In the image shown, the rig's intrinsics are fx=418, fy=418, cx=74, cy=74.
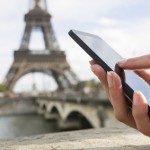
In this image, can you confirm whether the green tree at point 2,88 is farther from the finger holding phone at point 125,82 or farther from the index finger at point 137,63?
the index finger at point 137,63

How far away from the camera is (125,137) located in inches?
131

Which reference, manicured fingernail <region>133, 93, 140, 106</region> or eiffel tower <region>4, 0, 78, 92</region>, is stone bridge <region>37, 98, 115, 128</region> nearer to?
eiffel tower <region>4, 0, 78, 92</region>

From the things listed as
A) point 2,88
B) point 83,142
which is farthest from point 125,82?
point 2,88

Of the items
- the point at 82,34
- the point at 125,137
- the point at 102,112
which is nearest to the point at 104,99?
the point at 102,112

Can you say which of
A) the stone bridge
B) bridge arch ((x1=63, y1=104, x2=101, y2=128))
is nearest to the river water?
the stone bridge

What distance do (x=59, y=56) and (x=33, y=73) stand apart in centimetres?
570

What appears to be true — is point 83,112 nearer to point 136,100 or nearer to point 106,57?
point 106,57

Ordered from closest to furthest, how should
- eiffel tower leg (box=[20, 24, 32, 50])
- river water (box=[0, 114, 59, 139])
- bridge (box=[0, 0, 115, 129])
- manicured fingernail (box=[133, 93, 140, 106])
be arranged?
manicured fingernail (box=[133, 93, 140, 106]) → river water (box=[0, 114, 59, 139]) → bridge (box=[0, 0, 115, 129]) → eiffel tower leg (box=[20, 24, 32, 50])

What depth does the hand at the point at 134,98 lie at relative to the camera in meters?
1.61

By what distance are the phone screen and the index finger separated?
61 mm

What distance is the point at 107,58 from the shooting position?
1879mm

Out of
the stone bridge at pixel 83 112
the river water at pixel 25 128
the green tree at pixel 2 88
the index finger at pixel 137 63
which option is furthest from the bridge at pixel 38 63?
the index finger at pixel 137 63

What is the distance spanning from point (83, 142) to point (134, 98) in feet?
4.81

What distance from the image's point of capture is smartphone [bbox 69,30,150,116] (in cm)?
169
